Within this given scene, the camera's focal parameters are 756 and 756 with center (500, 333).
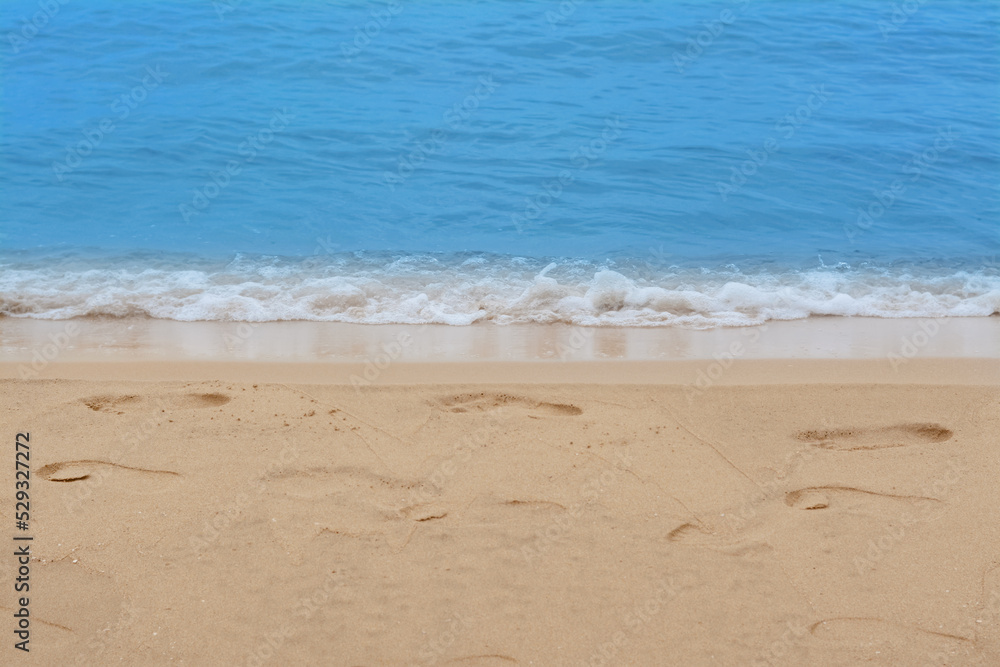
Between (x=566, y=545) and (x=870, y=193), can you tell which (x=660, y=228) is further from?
(x=566, y=545)

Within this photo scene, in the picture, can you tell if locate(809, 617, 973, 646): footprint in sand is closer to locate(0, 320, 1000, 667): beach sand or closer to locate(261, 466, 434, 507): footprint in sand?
locate(0, 320, 1000, 667): beach sand

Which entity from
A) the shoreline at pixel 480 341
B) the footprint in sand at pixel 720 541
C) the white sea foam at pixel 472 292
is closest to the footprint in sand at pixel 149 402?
the shoreline at pixel 480 341

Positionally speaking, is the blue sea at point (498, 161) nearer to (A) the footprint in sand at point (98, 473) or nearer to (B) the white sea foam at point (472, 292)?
(B) the white sea foam at point (472, 292)

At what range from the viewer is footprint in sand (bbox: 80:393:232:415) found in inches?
165

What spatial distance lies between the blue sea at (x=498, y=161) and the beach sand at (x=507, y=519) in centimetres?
168

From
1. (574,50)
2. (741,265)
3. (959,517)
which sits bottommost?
(959,517)

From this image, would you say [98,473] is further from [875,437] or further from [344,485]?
[875,437]

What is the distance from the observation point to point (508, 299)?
6270 mm

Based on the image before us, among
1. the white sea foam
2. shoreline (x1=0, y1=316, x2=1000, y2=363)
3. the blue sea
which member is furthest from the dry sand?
the blue sea

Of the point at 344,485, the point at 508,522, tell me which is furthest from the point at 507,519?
the point at 344,485

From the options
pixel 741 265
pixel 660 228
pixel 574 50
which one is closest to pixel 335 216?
pixel 660 228

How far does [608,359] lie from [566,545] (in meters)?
1.99

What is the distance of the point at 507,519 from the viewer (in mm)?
3389

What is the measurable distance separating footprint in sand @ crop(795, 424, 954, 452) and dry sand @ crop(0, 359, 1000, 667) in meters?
0.01
